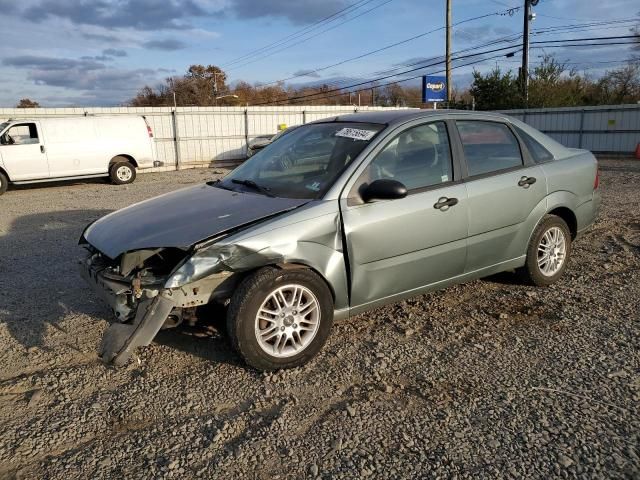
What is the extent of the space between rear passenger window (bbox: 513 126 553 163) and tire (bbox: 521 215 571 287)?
543mm

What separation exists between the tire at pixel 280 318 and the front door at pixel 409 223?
330 millimetres

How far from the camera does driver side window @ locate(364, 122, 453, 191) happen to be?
3.87 m

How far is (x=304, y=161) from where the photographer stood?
4.23 m

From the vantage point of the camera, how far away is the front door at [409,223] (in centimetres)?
366

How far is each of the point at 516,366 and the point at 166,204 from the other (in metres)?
2.86

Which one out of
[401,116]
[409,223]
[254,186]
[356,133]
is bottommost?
[409,223]

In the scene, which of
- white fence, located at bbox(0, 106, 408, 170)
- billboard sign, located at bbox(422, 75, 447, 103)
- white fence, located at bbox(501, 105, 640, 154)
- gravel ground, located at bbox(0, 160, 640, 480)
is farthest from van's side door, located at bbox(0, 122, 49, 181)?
billboard sign, located at bbox(422, 75, 447, 103)

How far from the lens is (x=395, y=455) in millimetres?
2621

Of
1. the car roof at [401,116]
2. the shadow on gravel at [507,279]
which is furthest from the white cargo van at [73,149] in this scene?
the shadow on gravel at [507,279]

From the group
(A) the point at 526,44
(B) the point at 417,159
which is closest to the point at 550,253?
(B) the point at 417,159

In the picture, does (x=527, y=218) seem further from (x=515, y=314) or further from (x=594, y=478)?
(x=594, y=478)

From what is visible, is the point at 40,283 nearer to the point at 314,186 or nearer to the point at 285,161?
the point at 285,161

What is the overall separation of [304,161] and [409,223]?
103 centimetres

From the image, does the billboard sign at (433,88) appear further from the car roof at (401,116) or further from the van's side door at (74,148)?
the car roof at (401,116)
